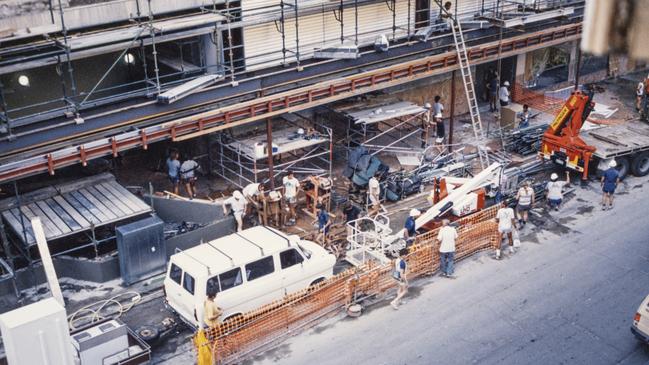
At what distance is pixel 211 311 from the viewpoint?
16391 millimetres

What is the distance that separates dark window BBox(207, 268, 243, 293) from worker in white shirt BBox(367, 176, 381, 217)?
6.66m

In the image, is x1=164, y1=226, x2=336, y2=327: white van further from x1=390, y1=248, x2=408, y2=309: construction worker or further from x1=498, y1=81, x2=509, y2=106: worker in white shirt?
x1=498, y1=81, x2=509, y2=106: worker in white shirt

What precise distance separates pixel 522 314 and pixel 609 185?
256 inches

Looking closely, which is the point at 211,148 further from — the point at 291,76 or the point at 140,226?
the point at 140,226

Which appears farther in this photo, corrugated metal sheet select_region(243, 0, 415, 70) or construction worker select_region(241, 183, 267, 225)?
corrugated metal sheet select_region(243, 0, 415, 70)

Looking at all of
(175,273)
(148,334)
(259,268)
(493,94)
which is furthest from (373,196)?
(493,94)

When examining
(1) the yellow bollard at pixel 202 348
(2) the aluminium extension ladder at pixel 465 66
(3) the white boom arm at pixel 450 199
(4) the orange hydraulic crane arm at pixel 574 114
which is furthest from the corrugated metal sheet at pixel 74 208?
(4) the orange hydraulic crane arm at pixel 574 114

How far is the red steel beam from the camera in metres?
18.8

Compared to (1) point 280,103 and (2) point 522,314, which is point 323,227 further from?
(2) point 522,314

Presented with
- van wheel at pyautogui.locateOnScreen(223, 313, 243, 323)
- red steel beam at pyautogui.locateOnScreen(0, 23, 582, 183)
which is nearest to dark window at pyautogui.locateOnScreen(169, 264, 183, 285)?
van wheel at pyautogui.locateOnScreen(223, 313, 243, 323)

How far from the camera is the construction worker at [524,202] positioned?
22047 millimetres

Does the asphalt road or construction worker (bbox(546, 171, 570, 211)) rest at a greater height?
construction worker (bbox(546, 171, 570, 211))

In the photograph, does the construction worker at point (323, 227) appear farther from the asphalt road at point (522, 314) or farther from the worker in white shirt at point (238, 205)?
the asphalt road at point (522, 314)

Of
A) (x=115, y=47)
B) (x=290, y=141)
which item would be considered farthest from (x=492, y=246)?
(x=115, y=47)
